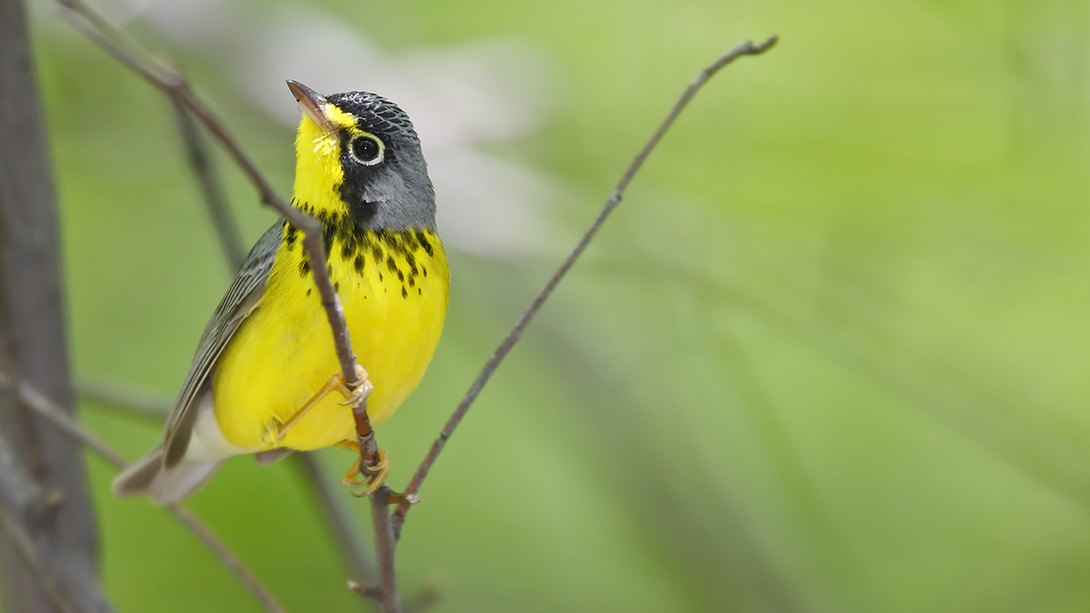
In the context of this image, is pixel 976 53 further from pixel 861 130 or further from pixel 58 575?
pixel 58 575

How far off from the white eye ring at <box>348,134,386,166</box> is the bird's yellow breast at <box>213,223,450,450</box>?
20cm

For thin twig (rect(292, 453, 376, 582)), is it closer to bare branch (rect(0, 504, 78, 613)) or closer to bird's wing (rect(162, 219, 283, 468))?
bird's wing (rect(162, 219, 283, 468))

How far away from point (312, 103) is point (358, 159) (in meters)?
0.22

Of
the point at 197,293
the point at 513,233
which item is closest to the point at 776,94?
the point at 513,233

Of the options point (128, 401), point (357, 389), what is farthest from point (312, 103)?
point (128, 401)

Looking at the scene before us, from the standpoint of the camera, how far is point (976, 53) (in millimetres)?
5586

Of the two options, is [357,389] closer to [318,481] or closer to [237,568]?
[237,568]

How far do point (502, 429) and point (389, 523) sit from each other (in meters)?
5.06

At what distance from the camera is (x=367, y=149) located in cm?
296

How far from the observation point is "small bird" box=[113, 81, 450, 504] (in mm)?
2844

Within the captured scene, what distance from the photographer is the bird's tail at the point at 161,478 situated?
3764 millimetres

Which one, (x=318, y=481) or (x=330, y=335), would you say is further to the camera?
(x=318, y=481)

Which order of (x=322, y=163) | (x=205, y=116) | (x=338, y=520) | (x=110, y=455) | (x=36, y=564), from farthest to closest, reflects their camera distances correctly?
(x=338, y=520) → (x=110, y=455) → (x=36, y=564) → (x=322, y=163) → (x=205, y=116)

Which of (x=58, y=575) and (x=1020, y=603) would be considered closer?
(x=58, y=575)
